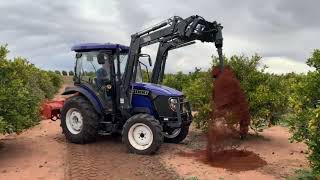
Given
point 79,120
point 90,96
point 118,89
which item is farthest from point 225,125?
point 79,120

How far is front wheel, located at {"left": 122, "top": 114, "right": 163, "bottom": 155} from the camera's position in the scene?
40.6 ft

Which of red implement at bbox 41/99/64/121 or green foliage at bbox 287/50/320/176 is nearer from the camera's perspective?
green foliage at bbox 287/50/320/176

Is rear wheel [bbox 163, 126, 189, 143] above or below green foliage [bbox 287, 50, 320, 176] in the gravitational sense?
below

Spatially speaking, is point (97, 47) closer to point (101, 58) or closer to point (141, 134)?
point (101, 58)

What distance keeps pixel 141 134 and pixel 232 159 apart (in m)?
2.36

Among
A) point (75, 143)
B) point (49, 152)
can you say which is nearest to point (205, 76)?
point (75, 143)

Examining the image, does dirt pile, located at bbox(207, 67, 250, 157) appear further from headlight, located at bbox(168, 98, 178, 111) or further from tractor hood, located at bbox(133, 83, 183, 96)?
tractor hood, located at bbox(133, 83, 183, 96)

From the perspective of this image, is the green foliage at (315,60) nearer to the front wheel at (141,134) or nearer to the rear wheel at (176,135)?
the front wheel at (141,134)

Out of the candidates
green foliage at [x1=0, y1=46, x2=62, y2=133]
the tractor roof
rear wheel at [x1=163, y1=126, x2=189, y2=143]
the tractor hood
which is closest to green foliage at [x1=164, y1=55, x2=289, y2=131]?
rear wheel at [x1=163, y1=126, x2=189, y2=143]

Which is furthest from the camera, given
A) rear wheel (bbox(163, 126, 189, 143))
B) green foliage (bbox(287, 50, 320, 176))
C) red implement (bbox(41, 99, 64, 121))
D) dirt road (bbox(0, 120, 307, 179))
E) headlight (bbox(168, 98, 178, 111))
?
red implement (bbox(41, 99, 64, 121))

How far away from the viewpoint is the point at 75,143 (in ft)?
45.1

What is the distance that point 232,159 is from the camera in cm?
1240

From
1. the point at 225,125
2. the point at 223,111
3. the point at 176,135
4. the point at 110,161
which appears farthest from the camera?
the point at 176,135

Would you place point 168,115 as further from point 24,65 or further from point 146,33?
point 24,65
